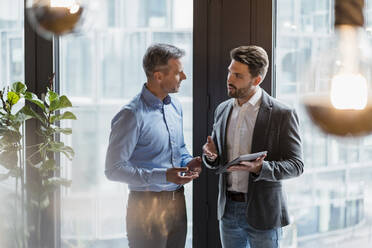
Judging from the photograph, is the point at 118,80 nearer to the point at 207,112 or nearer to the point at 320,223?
the point at 207,112

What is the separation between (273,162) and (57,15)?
1.47 m

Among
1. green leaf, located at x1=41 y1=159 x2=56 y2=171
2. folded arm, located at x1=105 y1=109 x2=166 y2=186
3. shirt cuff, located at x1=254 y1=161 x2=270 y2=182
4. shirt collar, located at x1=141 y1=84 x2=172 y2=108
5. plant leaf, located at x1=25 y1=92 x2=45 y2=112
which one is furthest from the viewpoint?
green leaf, located at x1=41 y1=159 x2=56 y2=171

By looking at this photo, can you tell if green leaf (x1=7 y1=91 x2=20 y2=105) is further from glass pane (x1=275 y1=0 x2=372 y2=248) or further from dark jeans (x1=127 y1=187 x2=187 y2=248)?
glass pane (x1=275 y1=0 x2=372 y2=248)

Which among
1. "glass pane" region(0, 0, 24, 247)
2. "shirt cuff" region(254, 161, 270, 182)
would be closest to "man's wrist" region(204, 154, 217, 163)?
"shirt cuff" region(254, 161, 270, 182)

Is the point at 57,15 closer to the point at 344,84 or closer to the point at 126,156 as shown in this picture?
the point at 344,84

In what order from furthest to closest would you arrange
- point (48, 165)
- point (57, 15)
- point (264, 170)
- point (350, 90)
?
point (48, 165) → point (264, 170) → point (57, 15) → point (350, 90)

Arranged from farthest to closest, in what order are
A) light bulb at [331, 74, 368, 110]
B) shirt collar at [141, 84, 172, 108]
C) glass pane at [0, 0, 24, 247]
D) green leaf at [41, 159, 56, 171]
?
glass pane at [0, 0, 24, 247] < green leaf at [41, 159, 56, 171] < shirt collar at [141, 84, 172, 108] < light bulb at [331, 74, 368, 110]

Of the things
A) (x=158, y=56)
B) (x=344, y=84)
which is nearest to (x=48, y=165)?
(x=158, y=56)

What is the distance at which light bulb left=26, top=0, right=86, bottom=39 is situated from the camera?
1571 mm

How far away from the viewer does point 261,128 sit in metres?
2.65

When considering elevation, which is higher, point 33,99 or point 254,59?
point 254,59

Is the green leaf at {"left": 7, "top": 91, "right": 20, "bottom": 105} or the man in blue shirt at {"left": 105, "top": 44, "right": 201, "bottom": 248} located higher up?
the green leaf at {"left": 7, "top": 91, "right": 20, "bottom": 105}

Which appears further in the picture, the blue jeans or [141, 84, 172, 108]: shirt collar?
[141, 84, 172, 108]: shirt collar

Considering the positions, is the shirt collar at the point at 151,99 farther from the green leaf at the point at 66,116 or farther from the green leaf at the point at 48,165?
the green leaf at the point at 48,165
